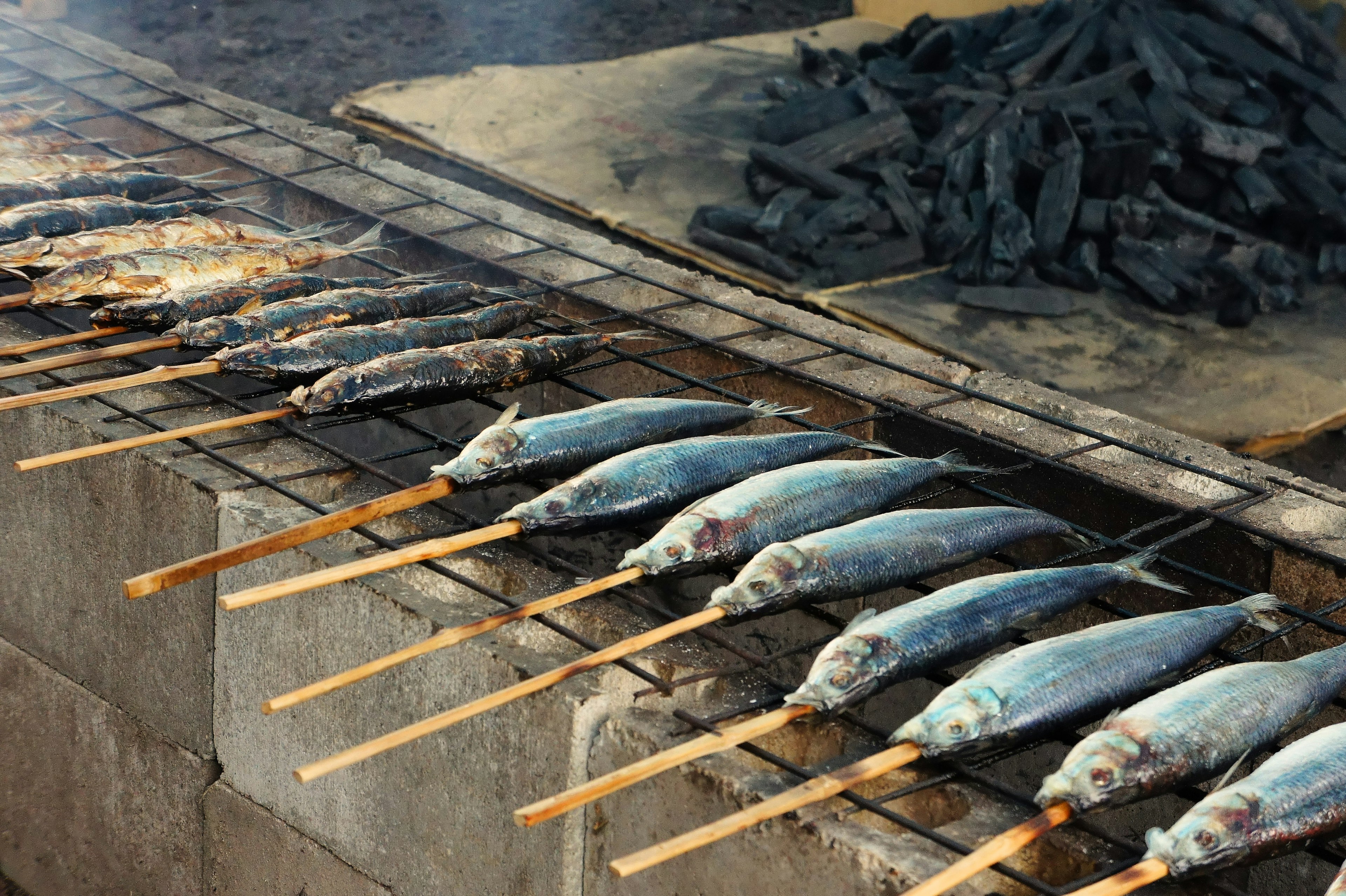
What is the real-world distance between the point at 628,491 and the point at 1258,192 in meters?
7.27

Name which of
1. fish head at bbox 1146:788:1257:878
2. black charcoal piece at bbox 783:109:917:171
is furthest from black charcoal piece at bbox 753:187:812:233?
fish head at bbox 1146:788:1257:878

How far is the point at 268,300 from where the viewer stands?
452 cm

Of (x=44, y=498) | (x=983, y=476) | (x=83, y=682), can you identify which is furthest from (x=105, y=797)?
(x=983, y=476)

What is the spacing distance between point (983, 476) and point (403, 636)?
1678mm

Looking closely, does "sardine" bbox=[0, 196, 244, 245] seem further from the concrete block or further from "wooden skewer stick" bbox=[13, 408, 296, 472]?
the concrete block

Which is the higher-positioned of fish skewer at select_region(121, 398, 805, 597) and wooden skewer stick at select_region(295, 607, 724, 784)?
fish skewer at select_region(121, 398, 805, 597)

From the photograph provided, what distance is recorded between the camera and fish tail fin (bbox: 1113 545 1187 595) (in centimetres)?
339

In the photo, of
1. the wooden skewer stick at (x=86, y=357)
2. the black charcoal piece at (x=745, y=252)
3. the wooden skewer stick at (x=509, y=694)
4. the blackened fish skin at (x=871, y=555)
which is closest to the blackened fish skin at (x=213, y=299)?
the wooden skewer stick at (x=86, y=357)

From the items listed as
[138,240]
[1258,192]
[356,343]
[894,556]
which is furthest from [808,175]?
[894,556]

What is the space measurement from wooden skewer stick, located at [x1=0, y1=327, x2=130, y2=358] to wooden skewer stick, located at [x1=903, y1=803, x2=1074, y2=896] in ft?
9.74

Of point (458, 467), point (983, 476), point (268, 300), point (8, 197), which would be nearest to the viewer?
point (458, 467)

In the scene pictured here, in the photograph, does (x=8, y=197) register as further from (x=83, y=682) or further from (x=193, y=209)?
(x=83, y=682)

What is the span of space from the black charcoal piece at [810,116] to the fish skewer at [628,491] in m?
6.98

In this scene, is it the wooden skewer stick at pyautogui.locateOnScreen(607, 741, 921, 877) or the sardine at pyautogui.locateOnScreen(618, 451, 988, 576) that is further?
the sardine at pyautogui.locateOnScreen(618, 451, 988, 576)
